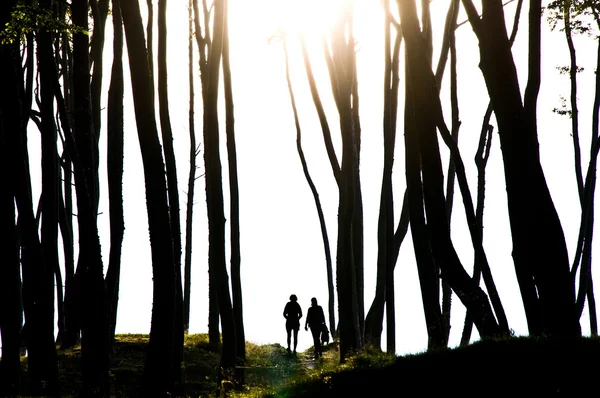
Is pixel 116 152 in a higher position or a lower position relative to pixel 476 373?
higher

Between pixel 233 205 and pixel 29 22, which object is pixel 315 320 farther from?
pixel 29 22

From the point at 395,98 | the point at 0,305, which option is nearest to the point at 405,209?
the point at 395,98

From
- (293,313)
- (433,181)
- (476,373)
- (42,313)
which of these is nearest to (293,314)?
(293,313)

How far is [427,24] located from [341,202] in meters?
4.71

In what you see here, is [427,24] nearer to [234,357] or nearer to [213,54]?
[213,54]

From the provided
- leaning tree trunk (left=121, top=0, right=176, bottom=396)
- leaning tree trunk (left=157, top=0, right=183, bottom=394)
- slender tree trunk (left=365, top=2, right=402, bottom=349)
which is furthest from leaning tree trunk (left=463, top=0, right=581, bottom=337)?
slender tree trunk (left=365, top=2, right=402, bottom=349)

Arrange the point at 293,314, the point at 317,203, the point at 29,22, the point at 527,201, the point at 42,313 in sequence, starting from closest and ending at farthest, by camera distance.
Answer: the point at 527,201 → the point at 29,22 → the point at 42,313 → the point at 293,314 → the point at 317,203

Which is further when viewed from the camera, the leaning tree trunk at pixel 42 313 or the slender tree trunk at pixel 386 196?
the slender tree trunk at pixel 386 196

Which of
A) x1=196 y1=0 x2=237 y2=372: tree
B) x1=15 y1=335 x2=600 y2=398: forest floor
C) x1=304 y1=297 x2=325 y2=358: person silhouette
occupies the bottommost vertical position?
x1=15 y1=335 x2=600 y2=398: forest floor

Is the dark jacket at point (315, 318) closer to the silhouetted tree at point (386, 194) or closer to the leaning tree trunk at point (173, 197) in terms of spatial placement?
the silhouetted tree at point (386, 194)

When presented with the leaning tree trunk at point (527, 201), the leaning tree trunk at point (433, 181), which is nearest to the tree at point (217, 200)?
the leaning tree trunk at point (433, 181)

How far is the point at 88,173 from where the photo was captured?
1295 centimetres

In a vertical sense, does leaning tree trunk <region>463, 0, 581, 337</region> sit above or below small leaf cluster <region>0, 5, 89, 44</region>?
below

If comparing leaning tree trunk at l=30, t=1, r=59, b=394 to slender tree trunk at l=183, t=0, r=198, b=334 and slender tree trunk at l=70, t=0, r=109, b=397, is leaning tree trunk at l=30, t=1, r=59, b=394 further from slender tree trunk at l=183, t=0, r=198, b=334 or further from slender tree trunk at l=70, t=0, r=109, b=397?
slender tree trunk at l=183, t=0, r=198, b=334
